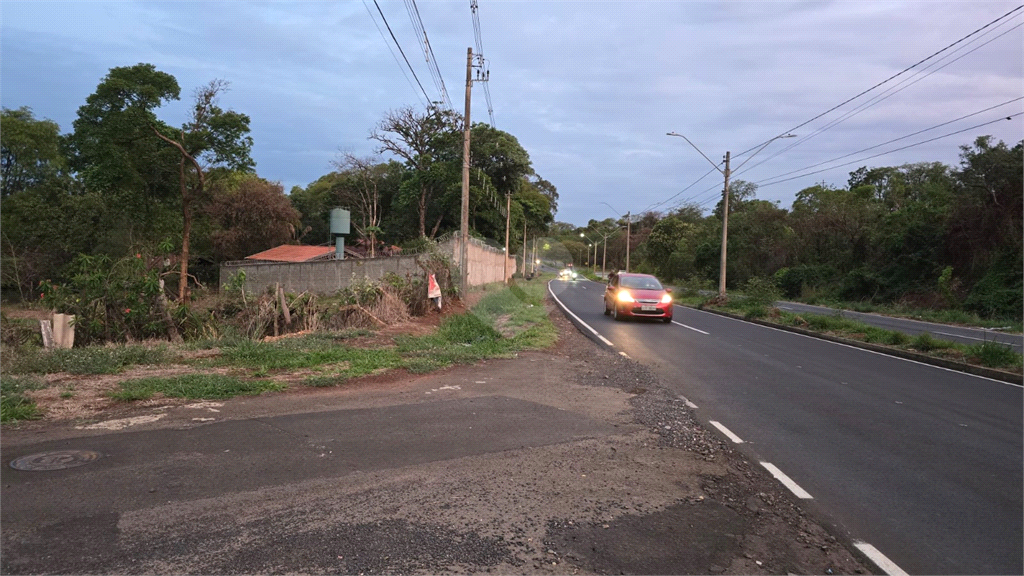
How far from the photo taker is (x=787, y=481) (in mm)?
5219

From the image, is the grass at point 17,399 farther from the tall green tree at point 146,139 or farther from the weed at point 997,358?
the tall green tree at point 146,139

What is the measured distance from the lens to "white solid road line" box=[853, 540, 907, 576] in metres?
3.70

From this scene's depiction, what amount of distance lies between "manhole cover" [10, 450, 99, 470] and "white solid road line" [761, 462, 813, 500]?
232 inches

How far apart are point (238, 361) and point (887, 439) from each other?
8881 mm

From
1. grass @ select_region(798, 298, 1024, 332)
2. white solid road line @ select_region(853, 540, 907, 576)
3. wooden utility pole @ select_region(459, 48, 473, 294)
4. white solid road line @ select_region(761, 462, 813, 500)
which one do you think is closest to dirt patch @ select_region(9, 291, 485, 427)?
white solid road line @ select_region(761, 462, 813, 500)

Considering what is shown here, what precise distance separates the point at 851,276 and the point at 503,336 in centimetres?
3130

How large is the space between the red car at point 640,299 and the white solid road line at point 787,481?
14601 mm

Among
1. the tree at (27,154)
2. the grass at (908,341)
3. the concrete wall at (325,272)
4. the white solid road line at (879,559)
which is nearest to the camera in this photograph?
the white solid road line at (879,559)

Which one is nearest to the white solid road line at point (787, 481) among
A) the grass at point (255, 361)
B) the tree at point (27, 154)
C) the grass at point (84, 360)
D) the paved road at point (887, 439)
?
the paved road at point (887, 439)

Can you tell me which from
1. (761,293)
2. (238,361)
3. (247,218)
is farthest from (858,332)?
(247,218)

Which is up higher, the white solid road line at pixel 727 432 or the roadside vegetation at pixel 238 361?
the roadside vegetation at pixel 238 361

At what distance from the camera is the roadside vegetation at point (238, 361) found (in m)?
7.22

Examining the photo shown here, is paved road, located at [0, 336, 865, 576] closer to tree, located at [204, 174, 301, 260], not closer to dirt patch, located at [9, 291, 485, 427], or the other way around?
dirt patch, located at [9, 291, 485, 427]

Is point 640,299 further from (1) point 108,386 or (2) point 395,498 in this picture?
(2) point 395,498
